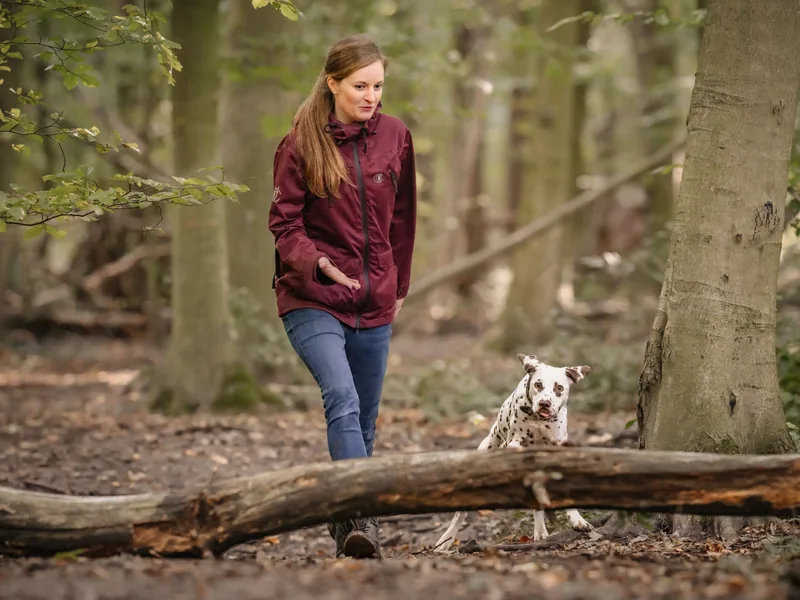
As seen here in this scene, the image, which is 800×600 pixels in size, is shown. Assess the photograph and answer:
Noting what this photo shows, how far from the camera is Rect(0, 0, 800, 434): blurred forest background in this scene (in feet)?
30.3

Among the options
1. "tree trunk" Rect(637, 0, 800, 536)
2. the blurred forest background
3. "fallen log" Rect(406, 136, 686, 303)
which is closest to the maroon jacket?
the blurred forest background

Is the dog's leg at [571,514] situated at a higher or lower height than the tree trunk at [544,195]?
lower

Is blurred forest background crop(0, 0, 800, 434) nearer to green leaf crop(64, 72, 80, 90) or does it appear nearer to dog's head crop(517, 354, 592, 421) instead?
green leaf crop(64, 72, 80, 90)

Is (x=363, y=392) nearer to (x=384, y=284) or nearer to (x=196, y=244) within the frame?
(x=384, y=284)

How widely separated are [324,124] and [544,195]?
407 inches

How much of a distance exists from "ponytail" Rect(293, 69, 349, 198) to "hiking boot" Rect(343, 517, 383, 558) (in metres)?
1.67

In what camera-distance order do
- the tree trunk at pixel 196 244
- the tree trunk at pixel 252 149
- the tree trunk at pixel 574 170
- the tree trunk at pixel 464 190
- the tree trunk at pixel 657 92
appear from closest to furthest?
1. the tree trunk at pixel 196 244
2. the tree trunk at pixel 252 149
3. the tree trunk at pixel 574 170
4. the tree trunk at pixel 657 92
5. the tree trunk at pixel 464 190

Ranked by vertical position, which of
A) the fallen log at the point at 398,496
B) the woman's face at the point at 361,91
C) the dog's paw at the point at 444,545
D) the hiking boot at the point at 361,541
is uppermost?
the woman's face at the point at 361,91

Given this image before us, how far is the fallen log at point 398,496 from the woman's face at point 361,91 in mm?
1806

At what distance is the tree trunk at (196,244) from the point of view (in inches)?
363

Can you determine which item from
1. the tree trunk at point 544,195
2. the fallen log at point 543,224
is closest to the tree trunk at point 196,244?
the fallen log at point 543,224

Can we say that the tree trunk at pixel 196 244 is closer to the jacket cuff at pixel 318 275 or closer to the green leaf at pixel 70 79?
the green leaf at pixel 70 79

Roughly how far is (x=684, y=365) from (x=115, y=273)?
1521 centimetres

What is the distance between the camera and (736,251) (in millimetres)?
4852
